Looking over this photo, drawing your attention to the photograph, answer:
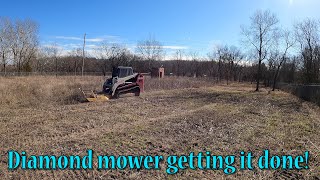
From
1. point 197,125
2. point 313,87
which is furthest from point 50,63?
point 197,125

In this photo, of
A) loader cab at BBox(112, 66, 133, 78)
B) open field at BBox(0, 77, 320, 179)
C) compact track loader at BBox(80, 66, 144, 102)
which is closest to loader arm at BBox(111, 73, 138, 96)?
compact track loader at BBox(80, 66, 144, 102)

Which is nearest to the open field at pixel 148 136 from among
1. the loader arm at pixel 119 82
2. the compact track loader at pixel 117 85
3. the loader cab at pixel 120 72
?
the compact track loader at pixel 117 85

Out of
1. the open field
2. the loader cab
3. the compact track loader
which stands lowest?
the open field

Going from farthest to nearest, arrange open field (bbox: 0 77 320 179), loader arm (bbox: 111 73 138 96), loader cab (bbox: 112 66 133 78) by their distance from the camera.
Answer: loader cab (bbox: 112 66 133 78) → loader arm (bbox: 111 73 138 96) → open field (bbox: 0 77 320 179)

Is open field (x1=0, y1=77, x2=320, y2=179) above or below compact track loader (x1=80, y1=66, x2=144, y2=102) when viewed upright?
below

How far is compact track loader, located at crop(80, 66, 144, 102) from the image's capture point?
1501cm

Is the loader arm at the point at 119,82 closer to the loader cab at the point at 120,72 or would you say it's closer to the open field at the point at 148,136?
the loader cab at the point at 120,72

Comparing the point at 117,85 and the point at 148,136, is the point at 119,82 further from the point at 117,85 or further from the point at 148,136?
the point at 148,136

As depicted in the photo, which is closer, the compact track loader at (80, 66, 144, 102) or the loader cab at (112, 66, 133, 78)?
the compact track loader at (80, 66, 144, 102)

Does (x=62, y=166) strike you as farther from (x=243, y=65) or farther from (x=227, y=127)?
(x=243, y=65)

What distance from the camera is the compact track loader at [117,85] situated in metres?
15.0

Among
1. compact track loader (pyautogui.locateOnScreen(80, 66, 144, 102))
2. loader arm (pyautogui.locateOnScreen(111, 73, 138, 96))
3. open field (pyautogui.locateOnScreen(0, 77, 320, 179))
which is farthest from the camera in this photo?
loader arm (pyautogui.locateOnScreen(111, 73, 138, 96))

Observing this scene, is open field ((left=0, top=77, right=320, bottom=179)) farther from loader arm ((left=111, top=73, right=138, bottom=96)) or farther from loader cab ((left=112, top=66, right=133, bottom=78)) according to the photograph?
loader cab ((left=112, top=66, right=133, bottom=78))

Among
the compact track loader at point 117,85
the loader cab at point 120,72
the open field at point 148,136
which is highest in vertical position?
the loader cab at point 120,72
